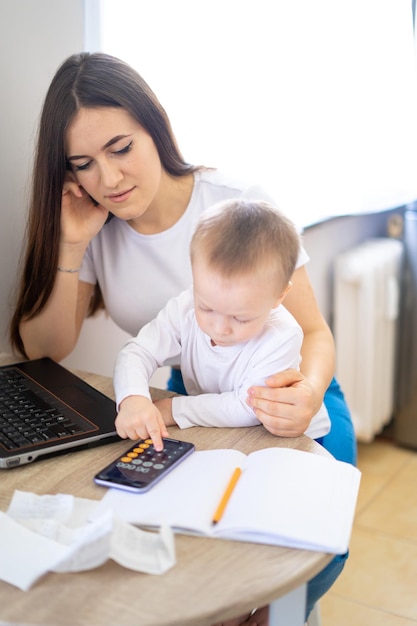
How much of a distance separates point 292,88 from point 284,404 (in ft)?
3.70

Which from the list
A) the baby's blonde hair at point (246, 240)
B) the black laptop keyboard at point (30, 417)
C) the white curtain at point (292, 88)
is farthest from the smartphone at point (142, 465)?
the white curtain at point (292, 88)

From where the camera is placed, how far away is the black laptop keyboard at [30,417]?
1072mm

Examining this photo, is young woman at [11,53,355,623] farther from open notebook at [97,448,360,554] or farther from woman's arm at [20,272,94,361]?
open notebook at [97,448,360,554]

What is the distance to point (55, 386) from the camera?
1259 mm

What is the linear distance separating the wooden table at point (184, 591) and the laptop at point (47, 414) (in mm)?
261

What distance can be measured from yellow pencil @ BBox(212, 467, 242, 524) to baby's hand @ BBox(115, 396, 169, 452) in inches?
5.5

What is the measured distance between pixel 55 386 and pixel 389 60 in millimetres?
1516

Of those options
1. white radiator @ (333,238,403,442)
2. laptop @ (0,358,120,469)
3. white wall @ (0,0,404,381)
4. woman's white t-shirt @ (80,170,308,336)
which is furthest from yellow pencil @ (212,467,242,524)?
white radiator @ (333,238,403,442)

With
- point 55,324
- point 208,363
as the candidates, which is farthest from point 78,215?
point 208,363

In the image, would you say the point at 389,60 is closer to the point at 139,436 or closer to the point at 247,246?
the point at 247,246

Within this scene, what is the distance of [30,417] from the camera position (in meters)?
1.14

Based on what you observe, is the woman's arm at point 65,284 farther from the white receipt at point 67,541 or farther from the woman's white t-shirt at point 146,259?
the white receipt at point 67,541

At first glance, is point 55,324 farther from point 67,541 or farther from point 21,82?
point 67,541

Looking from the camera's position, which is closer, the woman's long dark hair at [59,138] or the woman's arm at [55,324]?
the woman's long dark hair at [59,138]
